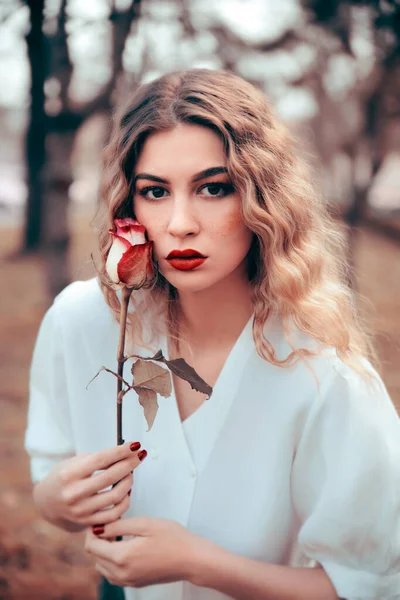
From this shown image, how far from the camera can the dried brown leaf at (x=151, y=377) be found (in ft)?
2.50

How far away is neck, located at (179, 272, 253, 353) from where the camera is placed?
1058 mm

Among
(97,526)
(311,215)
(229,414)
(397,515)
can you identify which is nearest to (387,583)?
(397,515)

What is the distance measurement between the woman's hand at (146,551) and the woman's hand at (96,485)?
0.03 m

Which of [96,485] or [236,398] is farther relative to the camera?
[236,398]

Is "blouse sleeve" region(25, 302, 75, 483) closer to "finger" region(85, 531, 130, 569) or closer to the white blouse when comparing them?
the white blouse

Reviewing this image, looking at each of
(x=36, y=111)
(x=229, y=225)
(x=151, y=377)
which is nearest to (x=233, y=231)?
(x=229, y=225)

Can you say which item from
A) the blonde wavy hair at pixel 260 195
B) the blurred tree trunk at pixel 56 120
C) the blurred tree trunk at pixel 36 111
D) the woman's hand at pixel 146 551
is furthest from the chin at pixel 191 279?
the blurred tree trunk at pixel 36 111

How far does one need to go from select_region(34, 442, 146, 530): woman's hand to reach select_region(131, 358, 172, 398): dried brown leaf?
0.45 ft

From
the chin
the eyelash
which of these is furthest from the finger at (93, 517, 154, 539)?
the eyelash

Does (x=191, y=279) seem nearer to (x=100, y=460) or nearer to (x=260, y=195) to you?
(x=260, y=195)

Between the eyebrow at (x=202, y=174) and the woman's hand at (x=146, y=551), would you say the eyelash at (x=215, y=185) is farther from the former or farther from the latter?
the woman's hand at (x=146, y=551)

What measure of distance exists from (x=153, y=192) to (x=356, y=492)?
1.98ft

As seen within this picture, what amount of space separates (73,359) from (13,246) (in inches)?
175

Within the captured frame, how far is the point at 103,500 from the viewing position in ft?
2.90
